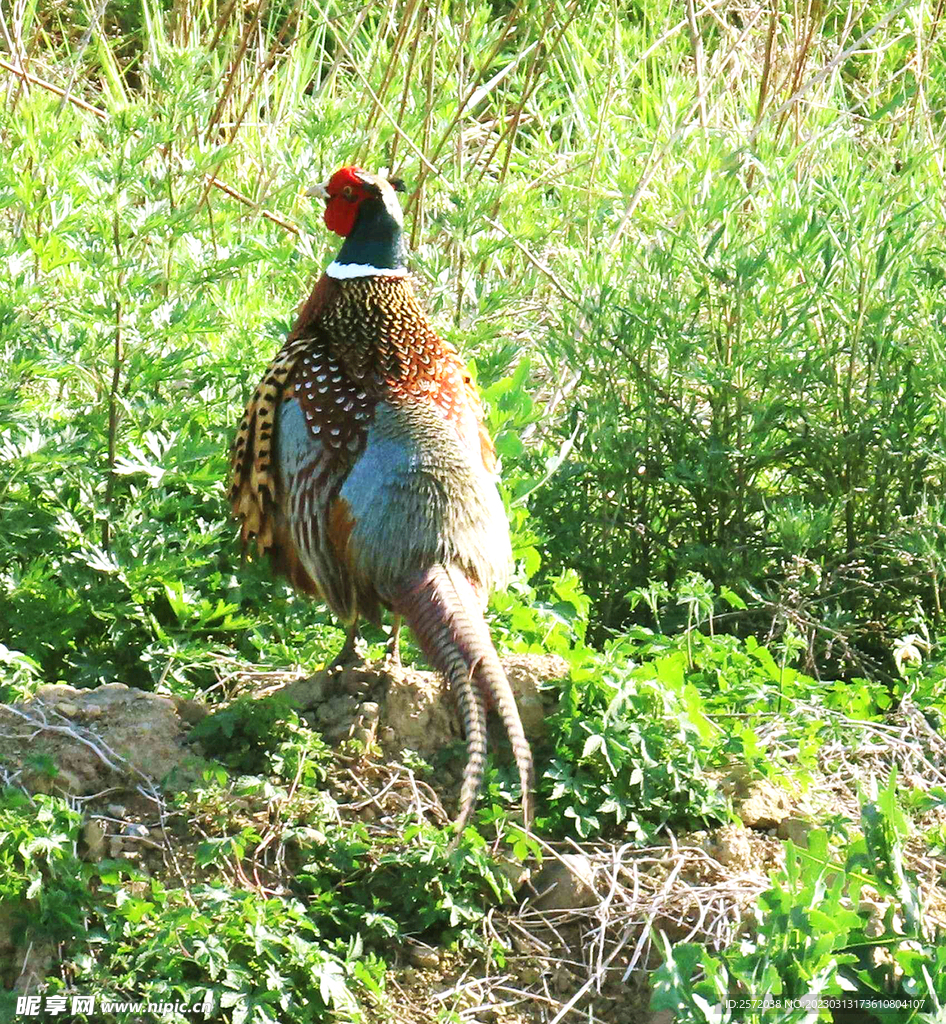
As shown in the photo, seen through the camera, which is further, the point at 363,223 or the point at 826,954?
the point at 363,223

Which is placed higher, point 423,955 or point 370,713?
point 370,713

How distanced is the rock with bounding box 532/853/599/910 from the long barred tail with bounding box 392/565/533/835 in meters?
0.12

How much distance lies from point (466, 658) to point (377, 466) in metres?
0.61

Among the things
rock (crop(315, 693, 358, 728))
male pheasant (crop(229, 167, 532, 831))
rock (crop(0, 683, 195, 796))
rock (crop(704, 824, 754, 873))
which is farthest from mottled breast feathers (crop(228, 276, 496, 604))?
rock (crop(704, 824, 754, 873))

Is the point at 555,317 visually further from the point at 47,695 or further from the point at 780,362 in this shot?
the point at 47,695

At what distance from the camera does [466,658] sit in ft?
10.6

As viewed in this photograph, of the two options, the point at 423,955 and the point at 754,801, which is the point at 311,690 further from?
the point at 754,801

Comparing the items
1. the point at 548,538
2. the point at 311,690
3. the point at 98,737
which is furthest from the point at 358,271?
the point at 98,737

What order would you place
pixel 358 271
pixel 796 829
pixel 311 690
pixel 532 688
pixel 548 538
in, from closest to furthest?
pixel 796 829 < pixel 532 688 < pixel 311 690 < pixel 358 271 < pixel 548 538

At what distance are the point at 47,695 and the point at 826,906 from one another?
1950mm

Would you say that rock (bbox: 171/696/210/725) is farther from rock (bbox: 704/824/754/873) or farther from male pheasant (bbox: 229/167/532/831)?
rock (bbox: 704/824/754/873)

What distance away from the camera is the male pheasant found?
3436 millimetres

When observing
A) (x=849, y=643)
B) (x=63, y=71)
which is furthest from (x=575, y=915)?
(x=63, y=71)

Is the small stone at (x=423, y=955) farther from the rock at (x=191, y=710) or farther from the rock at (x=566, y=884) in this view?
the rock at (x=191, y=710)
